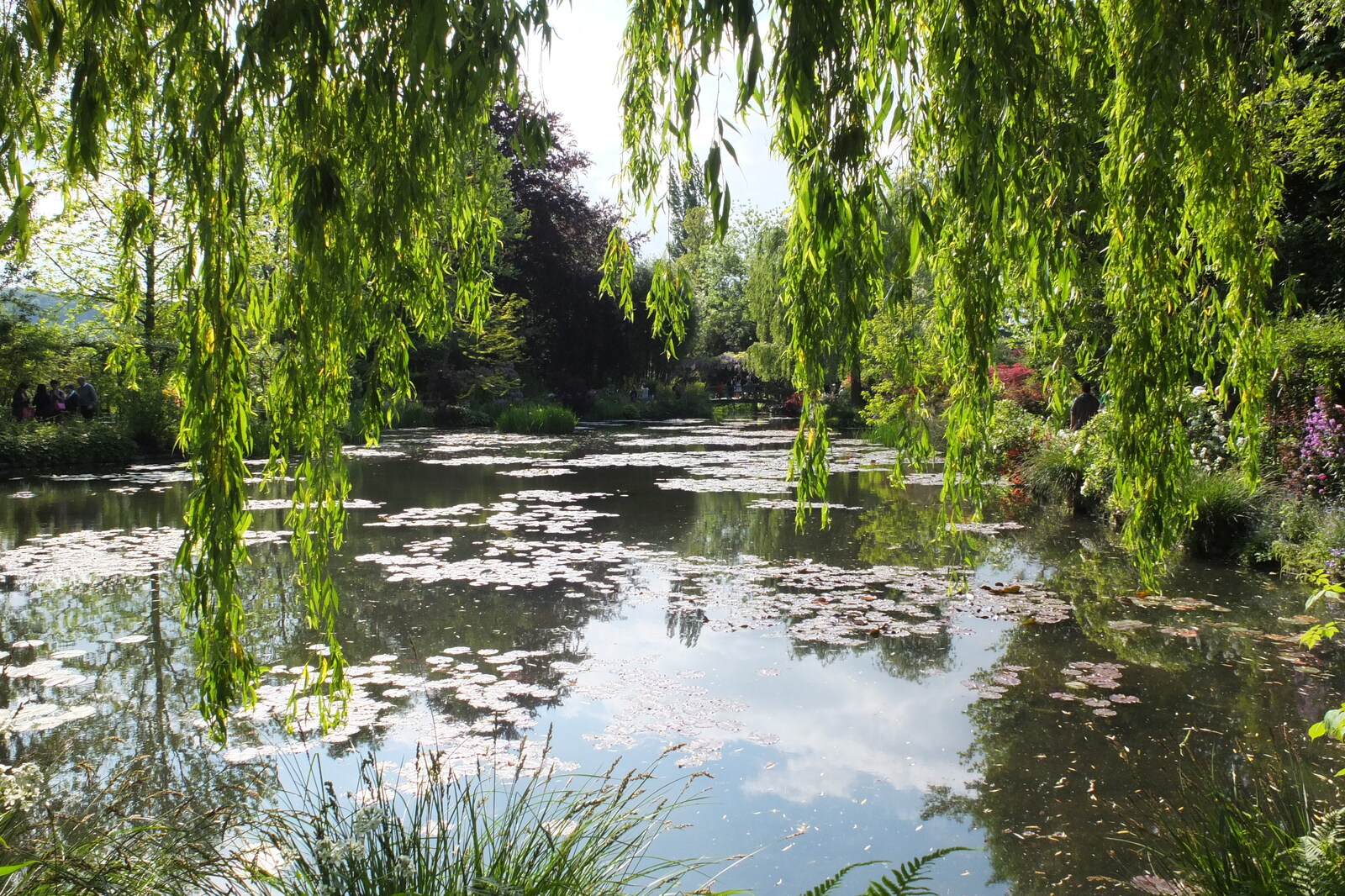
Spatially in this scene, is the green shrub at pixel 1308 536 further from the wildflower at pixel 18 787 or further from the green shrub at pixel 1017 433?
the wildflower at pixel 18 787

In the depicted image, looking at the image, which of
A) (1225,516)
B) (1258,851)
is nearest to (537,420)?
(1225,516)

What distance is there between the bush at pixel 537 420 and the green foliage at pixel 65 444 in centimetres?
979

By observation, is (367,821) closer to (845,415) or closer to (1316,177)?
(1316,177)

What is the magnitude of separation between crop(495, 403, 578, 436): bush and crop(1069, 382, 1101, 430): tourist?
46.5ft

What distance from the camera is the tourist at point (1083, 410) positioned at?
39.2 ft

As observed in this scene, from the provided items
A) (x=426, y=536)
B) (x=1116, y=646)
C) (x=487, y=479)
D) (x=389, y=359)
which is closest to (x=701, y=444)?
(x=487, y=479)

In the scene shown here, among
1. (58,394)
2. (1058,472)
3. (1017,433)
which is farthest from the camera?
(58,394)

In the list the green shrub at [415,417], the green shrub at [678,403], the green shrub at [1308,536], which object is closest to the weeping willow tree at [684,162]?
the green shrub at [1308,536]

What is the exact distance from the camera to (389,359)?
2.63 meters

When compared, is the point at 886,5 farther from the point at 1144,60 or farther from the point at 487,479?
the point at 487,479

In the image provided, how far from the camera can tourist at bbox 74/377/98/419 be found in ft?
53.6

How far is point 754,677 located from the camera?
15.8ft

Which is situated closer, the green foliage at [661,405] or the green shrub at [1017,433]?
the green shrub at [1017,433]

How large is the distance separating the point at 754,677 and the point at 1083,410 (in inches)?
349
